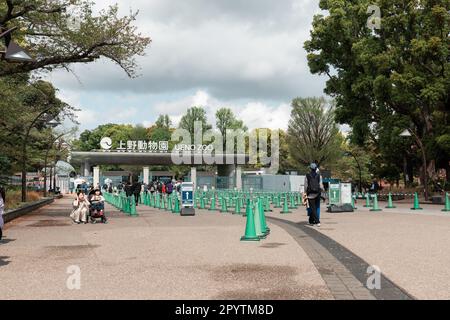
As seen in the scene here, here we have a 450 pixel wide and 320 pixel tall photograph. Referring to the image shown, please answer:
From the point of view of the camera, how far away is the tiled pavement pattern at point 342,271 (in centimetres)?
637

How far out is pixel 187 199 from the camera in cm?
2316

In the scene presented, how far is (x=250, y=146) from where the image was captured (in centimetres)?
9025

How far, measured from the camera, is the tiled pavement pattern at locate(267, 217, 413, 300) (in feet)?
20.9

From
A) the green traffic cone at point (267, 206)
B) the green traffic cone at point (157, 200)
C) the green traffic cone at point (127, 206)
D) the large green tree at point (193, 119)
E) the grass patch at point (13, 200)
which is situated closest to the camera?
the green traffic cone at point (127, 206)

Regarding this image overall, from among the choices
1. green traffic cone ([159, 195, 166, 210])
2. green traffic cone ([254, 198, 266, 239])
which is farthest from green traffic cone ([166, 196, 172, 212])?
green traffic cone ([254, 198, 266, 239])

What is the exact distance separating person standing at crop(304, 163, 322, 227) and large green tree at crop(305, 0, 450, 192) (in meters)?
18.9

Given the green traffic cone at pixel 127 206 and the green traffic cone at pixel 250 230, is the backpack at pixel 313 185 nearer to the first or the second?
the green traffic cone at pixel 250 230

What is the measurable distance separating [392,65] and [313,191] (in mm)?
22057

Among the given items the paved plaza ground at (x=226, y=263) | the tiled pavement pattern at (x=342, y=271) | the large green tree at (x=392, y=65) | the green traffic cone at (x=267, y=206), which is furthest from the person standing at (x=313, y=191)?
the large green tree at (x=392, y=65)

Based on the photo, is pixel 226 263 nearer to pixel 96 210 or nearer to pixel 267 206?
pixel 96 210

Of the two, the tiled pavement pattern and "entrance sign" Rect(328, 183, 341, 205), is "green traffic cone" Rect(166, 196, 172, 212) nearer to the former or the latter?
"entrance sign" Rect(328, 183, 341, 205)

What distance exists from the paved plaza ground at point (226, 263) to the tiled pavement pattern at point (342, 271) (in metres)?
0.01
